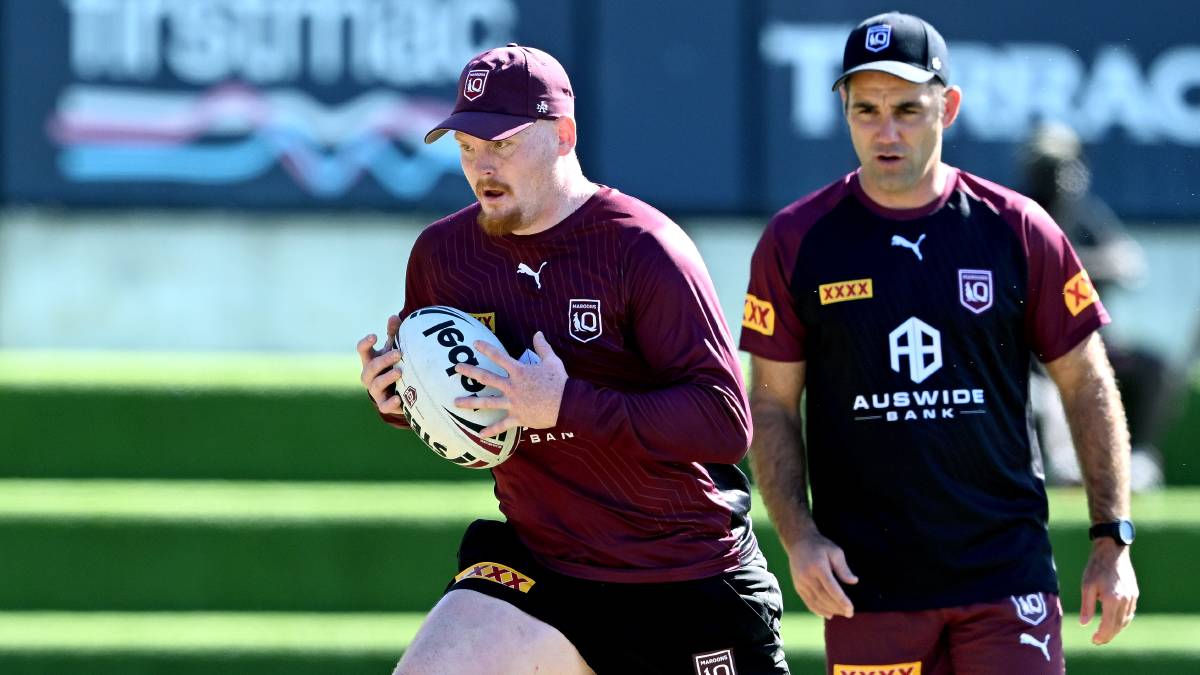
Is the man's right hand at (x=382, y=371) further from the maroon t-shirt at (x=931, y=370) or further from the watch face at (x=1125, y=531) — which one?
the watch face at (x=1125, y=531)

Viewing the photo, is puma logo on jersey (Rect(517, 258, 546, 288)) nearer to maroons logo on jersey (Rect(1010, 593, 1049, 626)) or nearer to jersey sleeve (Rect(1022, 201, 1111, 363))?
jersey sleeve (Rect(1022, 201, 1111, 363))

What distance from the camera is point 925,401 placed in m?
4.02

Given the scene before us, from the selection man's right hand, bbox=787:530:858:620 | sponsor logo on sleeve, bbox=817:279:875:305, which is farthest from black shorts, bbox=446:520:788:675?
sponsor logo on sleeve, bbox=817:279:875:305

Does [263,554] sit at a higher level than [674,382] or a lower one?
lower

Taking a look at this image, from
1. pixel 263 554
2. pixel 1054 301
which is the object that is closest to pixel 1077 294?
pixel 1054 301

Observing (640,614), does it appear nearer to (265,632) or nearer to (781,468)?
(781,468)

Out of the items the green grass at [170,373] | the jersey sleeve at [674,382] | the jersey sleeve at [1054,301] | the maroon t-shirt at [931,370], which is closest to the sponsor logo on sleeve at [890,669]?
the maroon t-shirt at [931,370]

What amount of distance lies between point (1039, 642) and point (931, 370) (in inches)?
26.4

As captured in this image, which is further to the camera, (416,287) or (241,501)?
(241,501)

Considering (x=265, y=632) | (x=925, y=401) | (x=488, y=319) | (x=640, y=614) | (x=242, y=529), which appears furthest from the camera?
(x=242, y=529)

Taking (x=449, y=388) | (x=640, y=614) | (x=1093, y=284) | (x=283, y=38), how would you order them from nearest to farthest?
(x=449, y=388) → (x=640, y=614) → (x=1093, y=284) → (x=283, y=38)

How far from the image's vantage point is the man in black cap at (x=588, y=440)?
371 cm

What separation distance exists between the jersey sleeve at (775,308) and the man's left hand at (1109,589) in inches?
33.0

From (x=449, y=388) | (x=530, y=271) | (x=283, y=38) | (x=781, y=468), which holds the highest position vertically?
(x=283, y=38)
